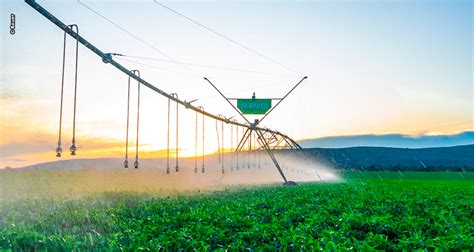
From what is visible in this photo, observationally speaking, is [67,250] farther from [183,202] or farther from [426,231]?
[183,202]

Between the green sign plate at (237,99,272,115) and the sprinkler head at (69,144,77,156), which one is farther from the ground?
the green sign plate at (237,99,272,115)

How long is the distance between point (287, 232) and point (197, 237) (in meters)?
1.85

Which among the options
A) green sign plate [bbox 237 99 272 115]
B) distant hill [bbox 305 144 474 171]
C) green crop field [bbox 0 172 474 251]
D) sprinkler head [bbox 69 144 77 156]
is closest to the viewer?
green crop field [bbox 0 172 474 251]

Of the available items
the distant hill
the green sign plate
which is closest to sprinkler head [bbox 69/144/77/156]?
the green sign plate

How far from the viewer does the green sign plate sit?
31.4 meters

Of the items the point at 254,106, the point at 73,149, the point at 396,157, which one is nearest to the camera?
the point at 73,149

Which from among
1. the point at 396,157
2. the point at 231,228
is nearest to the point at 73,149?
the point at 231,228

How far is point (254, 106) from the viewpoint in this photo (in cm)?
3153

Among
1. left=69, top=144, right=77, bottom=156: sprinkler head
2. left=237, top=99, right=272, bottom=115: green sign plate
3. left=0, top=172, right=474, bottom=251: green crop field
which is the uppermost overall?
left=237, top=99, right=272, bottom=115: green sign plate

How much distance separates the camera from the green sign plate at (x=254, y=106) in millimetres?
31359

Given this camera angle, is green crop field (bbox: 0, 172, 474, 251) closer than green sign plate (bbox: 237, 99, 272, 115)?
Yes

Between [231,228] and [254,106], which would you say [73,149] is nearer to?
[231,228]

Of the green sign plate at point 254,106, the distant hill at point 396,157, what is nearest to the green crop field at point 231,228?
the green sign plate at point 254,106

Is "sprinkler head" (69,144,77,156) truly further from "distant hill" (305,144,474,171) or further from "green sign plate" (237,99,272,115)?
"distant hill" (305,144,474,171)
